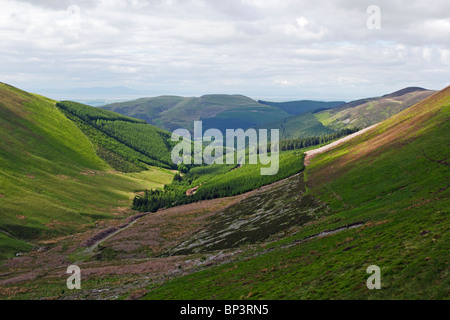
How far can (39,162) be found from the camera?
17038 cm

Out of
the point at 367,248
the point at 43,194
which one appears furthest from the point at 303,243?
the point at 43,194

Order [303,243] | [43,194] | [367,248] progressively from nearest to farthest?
[367,248]
[303,243]
[43,194]

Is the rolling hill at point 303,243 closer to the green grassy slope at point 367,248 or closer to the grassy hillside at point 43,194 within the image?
the green grassy slope at point 367,248

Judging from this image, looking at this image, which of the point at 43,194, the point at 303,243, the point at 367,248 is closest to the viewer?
the point at 367,248

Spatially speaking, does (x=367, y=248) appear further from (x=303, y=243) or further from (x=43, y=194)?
(x=43, y=194)

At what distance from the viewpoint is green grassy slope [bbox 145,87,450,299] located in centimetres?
3019

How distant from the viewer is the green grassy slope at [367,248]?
30.2 metres

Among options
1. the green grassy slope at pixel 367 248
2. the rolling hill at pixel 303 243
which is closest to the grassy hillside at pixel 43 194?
the rolling hill at pixel 303 243

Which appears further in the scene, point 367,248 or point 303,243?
point 303,243

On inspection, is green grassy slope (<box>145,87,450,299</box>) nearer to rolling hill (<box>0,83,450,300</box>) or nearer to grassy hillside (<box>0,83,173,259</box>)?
rolling hill (<box>0,83,450,300</box>)

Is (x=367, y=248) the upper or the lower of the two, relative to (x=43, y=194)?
upper

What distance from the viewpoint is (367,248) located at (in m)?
40.5
